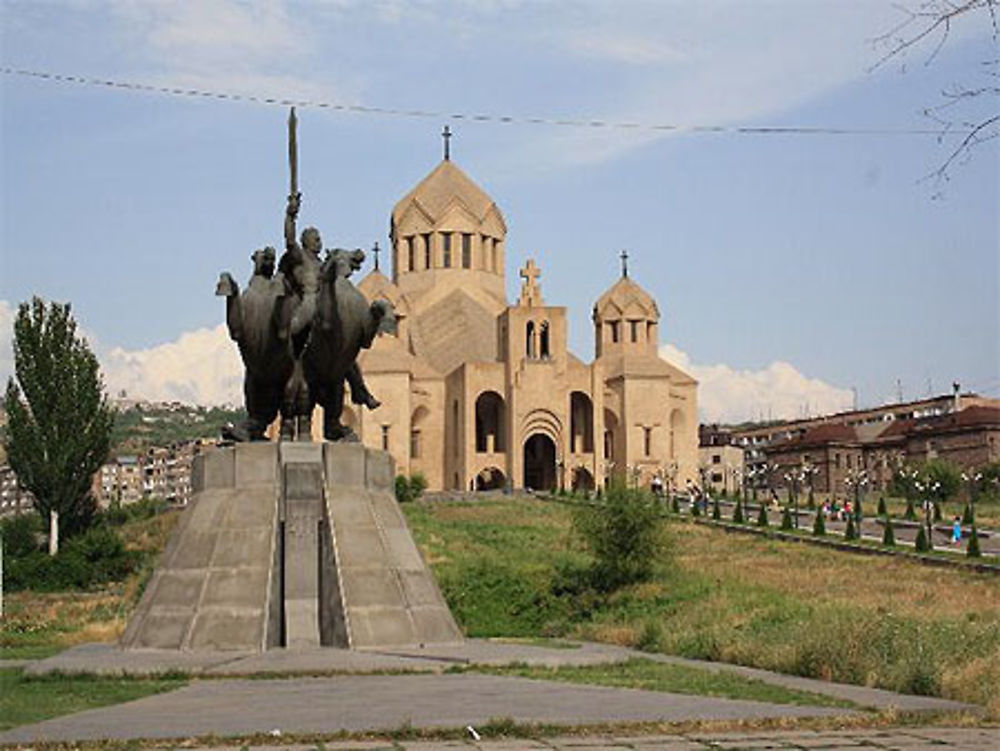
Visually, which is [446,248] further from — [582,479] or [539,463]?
[582,479]

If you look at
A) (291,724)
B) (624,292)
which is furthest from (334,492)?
(624,292)

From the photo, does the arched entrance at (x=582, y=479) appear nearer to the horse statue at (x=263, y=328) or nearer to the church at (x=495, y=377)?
the church at (x=495, y=377)

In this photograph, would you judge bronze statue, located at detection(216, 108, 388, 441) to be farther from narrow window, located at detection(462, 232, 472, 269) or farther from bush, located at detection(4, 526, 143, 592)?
narrow window, located at detection(462, 232, 472, 269)

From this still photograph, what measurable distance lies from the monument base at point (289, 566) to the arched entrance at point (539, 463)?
47.5 m

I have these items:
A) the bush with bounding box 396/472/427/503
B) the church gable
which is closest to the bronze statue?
the bush with bounding box 396/472/427/503

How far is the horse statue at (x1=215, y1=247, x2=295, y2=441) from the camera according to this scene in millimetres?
13547

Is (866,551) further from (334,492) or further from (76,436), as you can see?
(334,492)

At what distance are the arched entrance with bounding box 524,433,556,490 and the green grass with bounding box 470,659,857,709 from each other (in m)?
Result: 49.1

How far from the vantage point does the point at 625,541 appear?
26.2 meters

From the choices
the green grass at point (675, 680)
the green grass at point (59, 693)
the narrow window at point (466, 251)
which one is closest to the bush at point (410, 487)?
the narrow window at point (466, 251)

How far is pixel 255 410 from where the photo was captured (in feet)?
46.4

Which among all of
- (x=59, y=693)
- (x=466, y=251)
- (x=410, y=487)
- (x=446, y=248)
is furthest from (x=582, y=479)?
(x=59, y=693)

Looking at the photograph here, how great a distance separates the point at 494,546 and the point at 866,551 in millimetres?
8640

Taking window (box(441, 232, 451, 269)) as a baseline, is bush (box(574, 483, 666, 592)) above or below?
below
